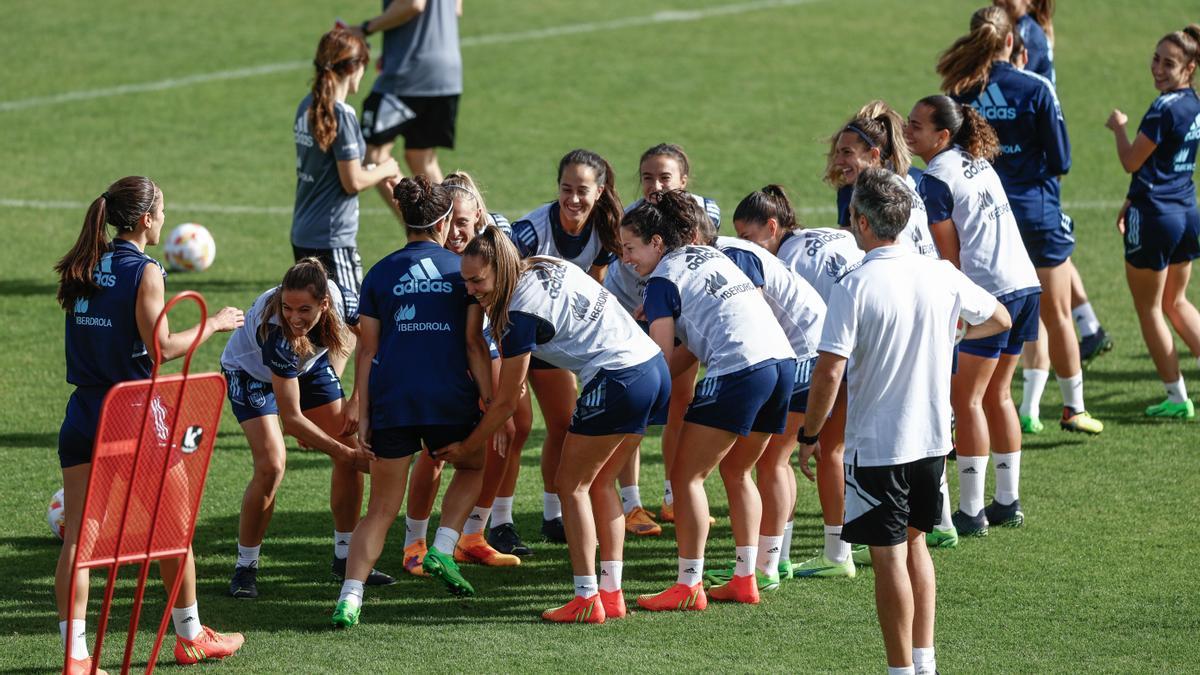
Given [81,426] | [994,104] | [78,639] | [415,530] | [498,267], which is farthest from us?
[994,104]

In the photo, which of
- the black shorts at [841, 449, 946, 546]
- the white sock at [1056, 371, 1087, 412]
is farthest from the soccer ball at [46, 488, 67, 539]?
the white sock at [1056, 371, 1087, 412]

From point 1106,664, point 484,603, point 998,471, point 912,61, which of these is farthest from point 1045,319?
point 912,61

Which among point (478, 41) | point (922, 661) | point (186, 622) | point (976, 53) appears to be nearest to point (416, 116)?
point (976, 53)

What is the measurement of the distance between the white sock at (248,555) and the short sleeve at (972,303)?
3373 mm

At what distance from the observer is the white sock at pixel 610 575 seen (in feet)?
21.9

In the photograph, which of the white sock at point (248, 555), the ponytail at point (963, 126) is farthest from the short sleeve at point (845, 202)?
Answer: the white sock at point (248, 555)

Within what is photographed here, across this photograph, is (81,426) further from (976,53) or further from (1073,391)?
(1073,391)

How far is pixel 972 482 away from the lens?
25.1ft

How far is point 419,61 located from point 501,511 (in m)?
5.81

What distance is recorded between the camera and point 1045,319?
362 inches

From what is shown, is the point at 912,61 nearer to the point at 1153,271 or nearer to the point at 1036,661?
the point at 1153,271

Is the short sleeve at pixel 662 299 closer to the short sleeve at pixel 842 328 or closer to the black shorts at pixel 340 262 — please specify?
the short sleeve at pixel 842 328

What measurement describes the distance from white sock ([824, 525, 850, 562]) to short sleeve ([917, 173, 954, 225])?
168cm

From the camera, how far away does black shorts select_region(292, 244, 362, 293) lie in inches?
372
